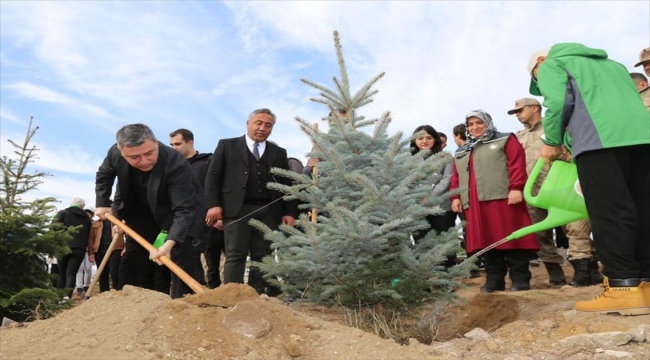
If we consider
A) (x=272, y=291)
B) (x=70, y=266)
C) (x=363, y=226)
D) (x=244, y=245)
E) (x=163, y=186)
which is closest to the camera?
(x=363, y=226)

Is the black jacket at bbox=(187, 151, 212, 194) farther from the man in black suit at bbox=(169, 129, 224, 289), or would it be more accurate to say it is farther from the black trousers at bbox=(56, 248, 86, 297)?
the black trousers at bbox=(56, 248, 86, 297)

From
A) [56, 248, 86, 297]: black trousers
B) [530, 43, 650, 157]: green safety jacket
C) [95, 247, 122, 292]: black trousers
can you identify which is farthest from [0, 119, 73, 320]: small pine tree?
[530, 43, 650, 157]: green safety jacket

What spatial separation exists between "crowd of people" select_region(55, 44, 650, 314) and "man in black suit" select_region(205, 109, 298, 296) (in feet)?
0.03

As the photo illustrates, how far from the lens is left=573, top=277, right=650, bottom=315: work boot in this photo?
3.72 m

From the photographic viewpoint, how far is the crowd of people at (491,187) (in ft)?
12.4

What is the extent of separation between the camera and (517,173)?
18.8 feet

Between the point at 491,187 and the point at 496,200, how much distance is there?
134 millimetres

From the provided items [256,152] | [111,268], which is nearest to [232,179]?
[256,152]

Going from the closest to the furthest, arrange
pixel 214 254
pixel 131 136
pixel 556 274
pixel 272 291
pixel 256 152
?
pixel 131 136, pixel 272 291, pixel 256 152, pixel 556 274, pixel 214 254

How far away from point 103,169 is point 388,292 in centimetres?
272

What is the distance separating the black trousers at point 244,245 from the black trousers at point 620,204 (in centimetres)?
276

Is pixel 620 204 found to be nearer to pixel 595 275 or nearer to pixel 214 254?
pixel 595 275

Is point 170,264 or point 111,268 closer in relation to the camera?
point 170,264

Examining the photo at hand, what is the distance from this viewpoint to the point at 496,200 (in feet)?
19.2
